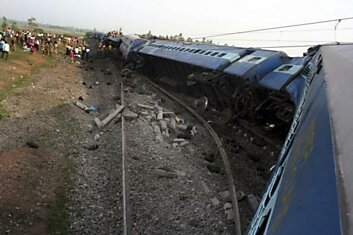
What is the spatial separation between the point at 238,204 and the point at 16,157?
462cm

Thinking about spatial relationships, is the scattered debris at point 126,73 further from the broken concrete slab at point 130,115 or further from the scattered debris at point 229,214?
the scattered debris at point 229,214

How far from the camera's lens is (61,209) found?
6637mm

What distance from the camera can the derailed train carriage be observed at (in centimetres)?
154

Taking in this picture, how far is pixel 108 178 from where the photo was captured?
808cm

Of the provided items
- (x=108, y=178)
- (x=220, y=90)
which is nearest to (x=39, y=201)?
(x=108, y=178)

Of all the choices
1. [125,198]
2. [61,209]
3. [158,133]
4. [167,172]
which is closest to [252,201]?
[167,172]

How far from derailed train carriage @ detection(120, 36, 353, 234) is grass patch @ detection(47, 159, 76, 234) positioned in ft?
11.4

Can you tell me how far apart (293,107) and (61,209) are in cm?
631

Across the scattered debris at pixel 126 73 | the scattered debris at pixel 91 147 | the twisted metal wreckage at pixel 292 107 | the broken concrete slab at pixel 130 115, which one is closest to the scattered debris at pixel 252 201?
the twisted metal wreckage at pixel 292 107

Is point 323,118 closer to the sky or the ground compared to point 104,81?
closer to the sky

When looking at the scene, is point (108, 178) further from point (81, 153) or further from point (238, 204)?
point (238, 204)

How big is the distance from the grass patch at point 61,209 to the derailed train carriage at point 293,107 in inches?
137

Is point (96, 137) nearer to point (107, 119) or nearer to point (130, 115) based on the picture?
point (107, 119)

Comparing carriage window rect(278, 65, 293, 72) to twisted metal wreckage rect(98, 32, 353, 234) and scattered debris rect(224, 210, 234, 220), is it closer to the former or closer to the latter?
twisted metal wreckage rect(98, 32, 353, 234)
